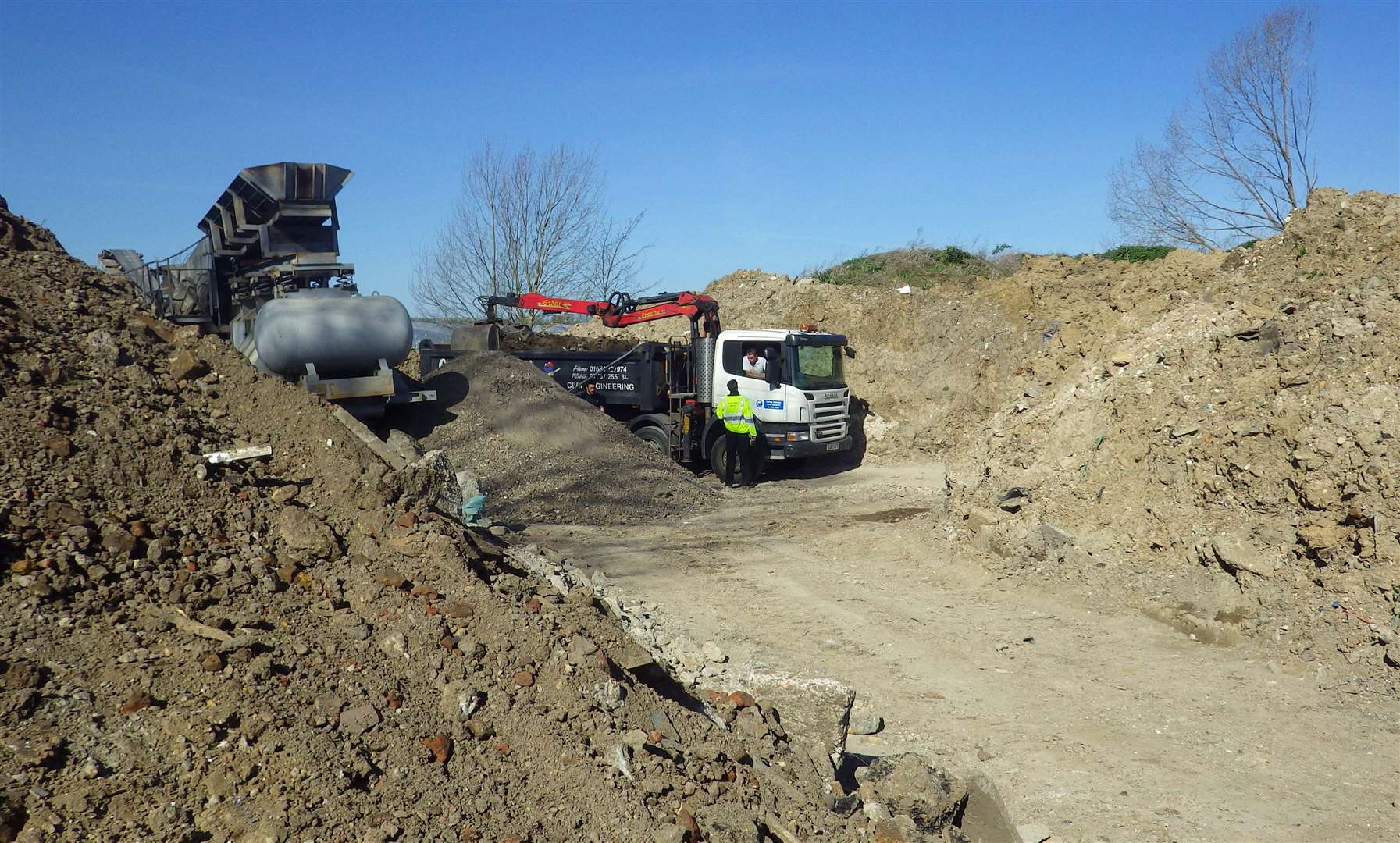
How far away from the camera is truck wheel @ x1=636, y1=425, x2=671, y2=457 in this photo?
15.6 metres

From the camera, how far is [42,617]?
3.73 meters

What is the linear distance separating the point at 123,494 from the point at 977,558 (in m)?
7.78

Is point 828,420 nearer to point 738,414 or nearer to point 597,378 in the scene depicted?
point 738,414

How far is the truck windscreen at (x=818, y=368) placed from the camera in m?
15.2

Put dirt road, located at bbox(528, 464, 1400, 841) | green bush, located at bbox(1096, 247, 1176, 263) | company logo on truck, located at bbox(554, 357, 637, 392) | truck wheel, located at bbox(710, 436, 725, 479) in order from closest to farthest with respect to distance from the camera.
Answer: dirt road, located at bbox(528, 464, 1400, 841)
truck wheel, located at bbox(710, 436, 725, 479)
company logo on truck, located at bbox(554, 357, 637, 392)
green bush, located at bbox(1096, 247, 1176, 263)

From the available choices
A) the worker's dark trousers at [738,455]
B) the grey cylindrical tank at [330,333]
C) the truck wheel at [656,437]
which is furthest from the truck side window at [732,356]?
the grey cylindrical tank at [330,333]

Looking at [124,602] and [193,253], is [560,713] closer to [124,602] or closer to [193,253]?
[124,602]

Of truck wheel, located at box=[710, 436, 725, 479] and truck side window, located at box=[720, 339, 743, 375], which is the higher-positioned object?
truck side window, located at box=[720, 339, 743, 375]

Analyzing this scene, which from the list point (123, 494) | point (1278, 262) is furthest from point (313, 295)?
point (1278, 262)

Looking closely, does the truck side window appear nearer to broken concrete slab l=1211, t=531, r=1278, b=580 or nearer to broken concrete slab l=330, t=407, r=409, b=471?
broken concrete slab l=330, t=407, r=409, b=471

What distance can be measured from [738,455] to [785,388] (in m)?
1.42

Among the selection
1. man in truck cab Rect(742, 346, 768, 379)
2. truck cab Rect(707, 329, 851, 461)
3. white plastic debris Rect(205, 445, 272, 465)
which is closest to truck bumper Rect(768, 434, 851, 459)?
truck cab Rect(707, 329, 851, 461)

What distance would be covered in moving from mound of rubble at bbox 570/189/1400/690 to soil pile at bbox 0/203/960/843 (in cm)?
448

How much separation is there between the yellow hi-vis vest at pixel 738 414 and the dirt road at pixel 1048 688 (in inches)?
164
